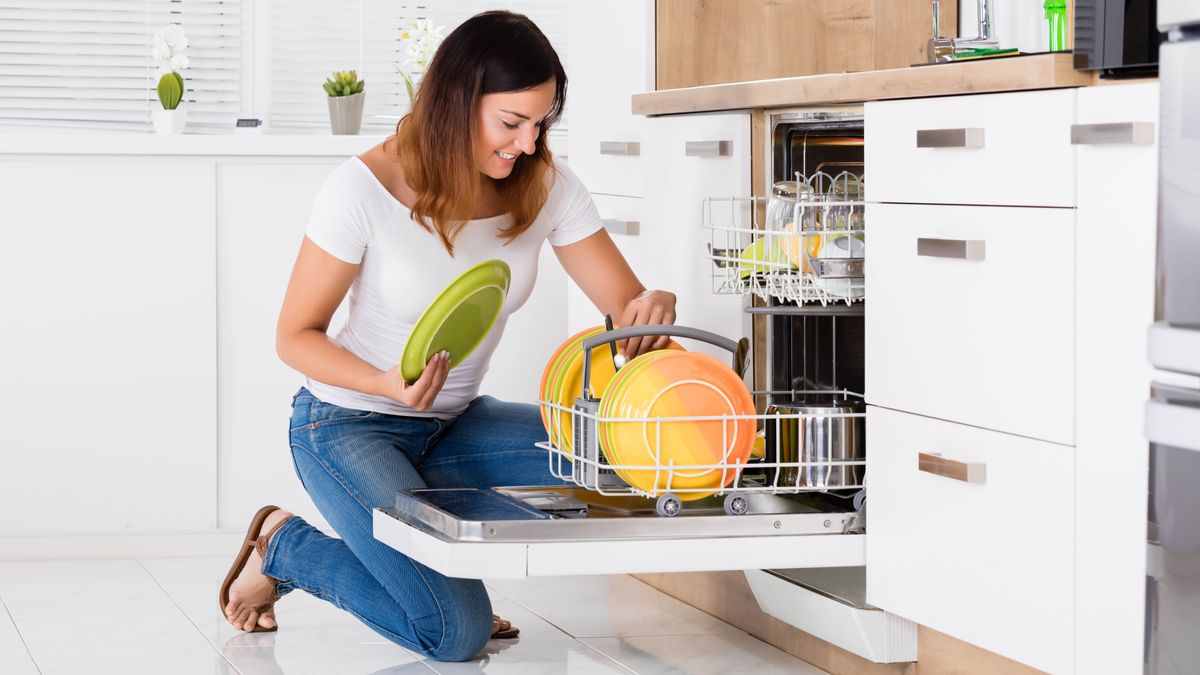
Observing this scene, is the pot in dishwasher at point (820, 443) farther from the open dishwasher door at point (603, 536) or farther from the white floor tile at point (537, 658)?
the white floor tile at point (537, 658)

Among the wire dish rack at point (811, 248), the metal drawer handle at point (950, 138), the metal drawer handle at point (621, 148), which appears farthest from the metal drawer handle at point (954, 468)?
the metal drawer handle at point (621, 148)

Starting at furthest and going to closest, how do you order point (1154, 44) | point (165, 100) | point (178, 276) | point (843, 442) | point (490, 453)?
1. point (165, 100)
2. point (178, 276)
3. point (490, 453)
4. point (843, 442)
5. point (1154, 44)

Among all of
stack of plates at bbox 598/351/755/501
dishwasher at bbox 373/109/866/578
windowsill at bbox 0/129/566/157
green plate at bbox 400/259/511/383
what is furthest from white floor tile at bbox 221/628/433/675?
windowsill at bbox 0/129/566/157

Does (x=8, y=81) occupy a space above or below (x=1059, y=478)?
above

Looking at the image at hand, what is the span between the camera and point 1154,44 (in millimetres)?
1533

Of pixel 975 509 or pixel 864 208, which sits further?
pixel 864 208

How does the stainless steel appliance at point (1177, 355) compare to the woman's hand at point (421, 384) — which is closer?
the stainless steel appliance at point (1177, 355)

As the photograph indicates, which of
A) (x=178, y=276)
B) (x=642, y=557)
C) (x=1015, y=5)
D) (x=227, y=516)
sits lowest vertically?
(x=227, y=516)

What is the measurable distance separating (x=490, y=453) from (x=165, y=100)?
157cm

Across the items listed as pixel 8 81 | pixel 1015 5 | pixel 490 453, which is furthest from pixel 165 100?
pixel 1015 5

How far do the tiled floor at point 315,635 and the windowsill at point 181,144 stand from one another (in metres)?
0.85

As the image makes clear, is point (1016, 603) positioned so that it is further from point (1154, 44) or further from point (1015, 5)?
point (1015, 5)

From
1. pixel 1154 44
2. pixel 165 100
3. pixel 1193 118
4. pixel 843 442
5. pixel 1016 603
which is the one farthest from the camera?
pixel 165 100

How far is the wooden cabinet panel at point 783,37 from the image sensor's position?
8.03 ft
